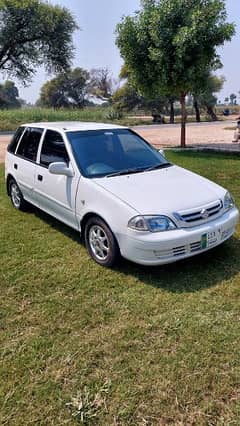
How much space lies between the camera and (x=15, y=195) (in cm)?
566

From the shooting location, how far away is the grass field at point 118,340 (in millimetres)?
1994

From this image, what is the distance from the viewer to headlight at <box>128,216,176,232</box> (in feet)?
10.3

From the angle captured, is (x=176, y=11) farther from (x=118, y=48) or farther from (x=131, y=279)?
(x=131, y=279)

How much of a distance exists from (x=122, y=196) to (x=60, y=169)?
0.91 meters

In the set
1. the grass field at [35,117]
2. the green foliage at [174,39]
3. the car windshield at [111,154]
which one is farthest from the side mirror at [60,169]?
the grass field at [35,117]

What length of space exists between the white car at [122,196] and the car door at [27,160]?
21 millimetres

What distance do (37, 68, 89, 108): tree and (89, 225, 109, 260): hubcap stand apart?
59305 mm

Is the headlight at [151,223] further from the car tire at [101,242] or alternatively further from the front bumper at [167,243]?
the car tire at [101,242]

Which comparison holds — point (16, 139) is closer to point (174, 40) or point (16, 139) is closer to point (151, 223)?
point (151, 223)

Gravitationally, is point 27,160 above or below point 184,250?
above

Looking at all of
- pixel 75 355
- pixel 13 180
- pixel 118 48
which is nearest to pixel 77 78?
pixel 118 48

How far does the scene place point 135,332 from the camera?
2629 millimetres

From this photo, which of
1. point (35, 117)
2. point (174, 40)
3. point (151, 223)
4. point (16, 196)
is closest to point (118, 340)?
point (151, 223)

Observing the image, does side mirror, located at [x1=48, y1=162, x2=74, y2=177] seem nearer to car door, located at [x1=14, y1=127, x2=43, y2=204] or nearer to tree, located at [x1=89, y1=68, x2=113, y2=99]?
car door, located at [x1=14, y1=127, x2=43, y2=204]
